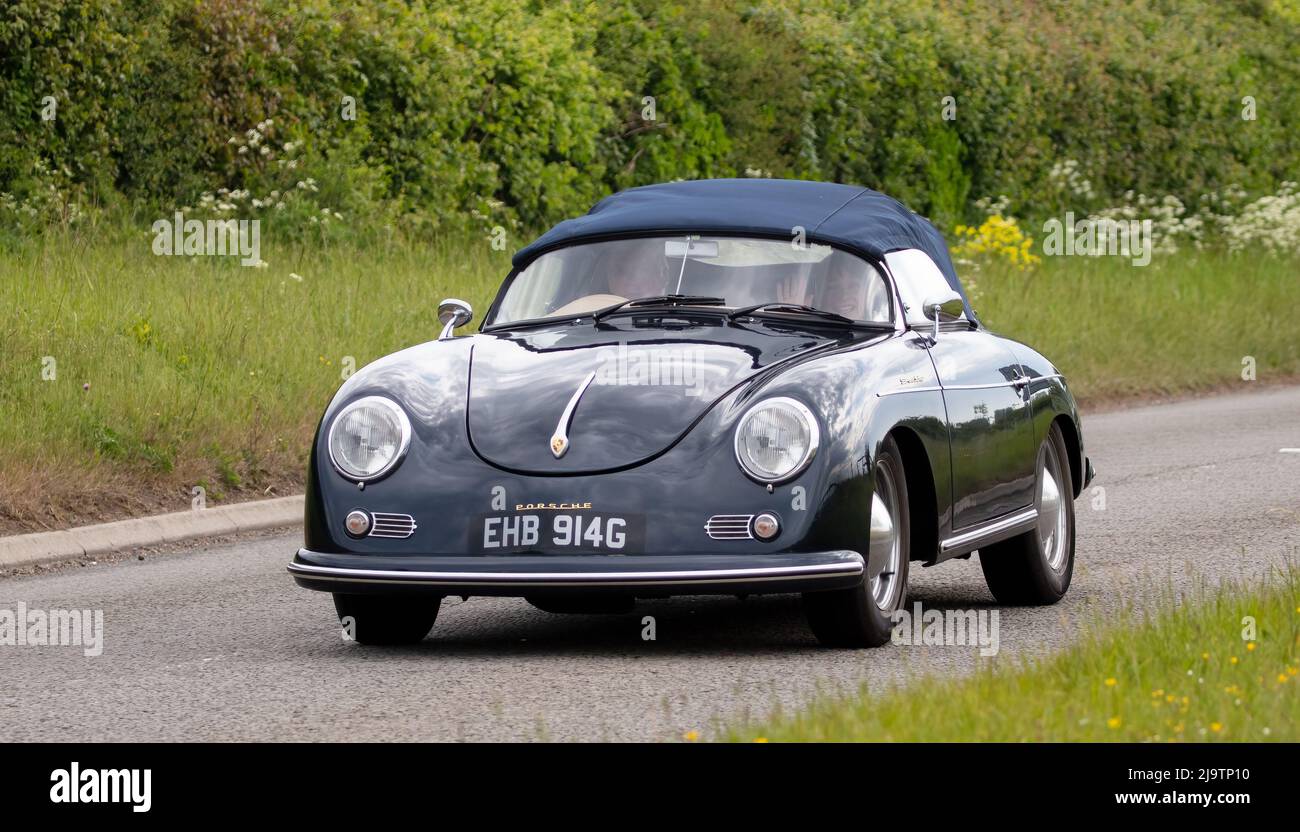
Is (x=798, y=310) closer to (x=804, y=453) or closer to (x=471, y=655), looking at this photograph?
(x=804, y=453)

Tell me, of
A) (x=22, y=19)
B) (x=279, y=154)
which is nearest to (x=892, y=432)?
(x=22, y=19)

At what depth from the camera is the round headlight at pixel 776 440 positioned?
7160mm

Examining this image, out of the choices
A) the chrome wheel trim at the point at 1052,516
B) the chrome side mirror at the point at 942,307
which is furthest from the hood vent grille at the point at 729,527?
the chrome wheel trim at the point at 1052,516

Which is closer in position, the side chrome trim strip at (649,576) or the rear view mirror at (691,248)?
the side chrome trim strip at (649,576)

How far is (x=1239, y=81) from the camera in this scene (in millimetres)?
32531

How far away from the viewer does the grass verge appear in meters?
5.45

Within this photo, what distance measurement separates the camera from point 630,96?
22953mm

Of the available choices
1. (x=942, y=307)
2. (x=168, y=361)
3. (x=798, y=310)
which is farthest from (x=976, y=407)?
(x=168, y=361)

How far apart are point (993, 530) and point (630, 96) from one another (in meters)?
15.1

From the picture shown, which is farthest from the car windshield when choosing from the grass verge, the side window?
the grass verge

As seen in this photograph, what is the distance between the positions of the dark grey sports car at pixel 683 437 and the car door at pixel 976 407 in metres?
0.01

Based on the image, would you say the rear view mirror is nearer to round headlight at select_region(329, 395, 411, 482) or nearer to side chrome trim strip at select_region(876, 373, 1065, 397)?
side chrome trim strip at select_region(876, 373, 1065, 397)

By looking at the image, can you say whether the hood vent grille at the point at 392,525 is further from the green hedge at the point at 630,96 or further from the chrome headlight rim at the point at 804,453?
the green hedge at the point at 630,96
